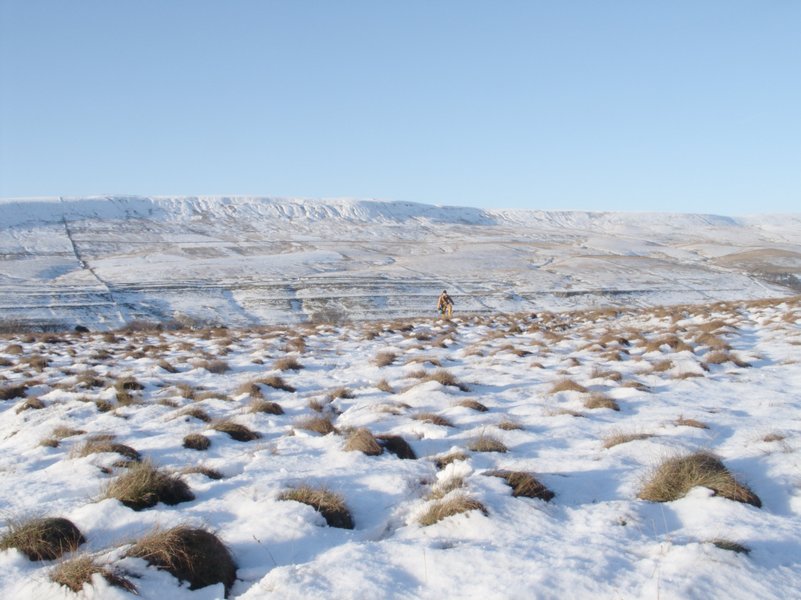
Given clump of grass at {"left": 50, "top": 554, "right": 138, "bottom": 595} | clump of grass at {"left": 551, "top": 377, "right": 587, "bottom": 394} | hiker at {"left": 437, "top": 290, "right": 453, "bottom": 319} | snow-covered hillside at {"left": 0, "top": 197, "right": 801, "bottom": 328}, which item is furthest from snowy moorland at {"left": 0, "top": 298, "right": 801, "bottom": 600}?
snow-covered hillside at {"left": 0, "top": 197, "right": 801, "bottom": 328}

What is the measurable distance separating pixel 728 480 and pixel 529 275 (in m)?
61.5

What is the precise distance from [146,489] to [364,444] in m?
2.46

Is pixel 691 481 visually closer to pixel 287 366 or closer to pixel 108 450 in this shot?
pixel 108 450

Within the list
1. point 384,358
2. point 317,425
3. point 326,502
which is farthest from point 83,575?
point 384,358

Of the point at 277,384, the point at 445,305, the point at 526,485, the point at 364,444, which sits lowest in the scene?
the point at 445,305

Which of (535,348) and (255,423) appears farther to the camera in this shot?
(535,348)

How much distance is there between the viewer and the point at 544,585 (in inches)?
147

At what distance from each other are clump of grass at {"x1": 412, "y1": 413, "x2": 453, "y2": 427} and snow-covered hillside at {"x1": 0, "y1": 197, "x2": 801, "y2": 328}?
107 feet

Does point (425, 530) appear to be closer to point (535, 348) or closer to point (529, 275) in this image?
point (535, 348)

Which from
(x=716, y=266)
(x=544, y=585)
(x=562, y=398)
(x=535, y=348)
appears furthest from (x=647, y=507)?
(x=716, y=266)

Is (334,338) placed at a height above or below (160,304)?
above

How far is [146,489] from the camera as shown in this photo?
5.37 meters

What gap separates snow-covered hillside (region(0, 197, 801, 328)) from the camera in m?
45.6

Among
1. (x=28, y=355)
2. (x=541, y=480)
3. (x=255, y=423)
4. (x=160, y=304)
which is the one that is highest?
(x=541, y=480)
